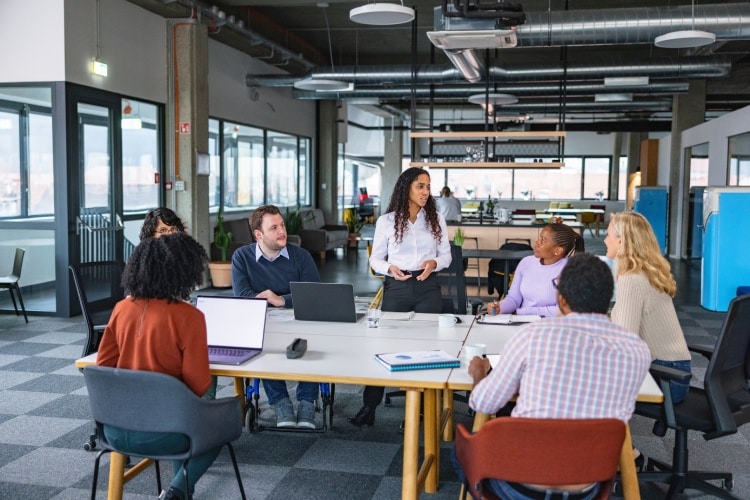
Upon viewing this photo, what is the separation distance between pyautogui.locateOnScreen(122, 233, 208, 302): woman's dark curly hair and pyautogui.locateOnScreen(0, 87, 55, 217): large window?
5.75m

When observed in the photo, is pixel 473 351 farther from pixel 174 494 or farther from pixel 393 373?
pixel 174 494

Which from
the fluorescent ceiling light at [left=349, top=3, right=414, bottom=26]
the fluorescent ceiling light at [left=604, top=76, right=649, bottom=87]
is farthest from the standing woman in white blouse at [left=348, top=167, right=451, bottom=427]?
the fluorescent ceiling light at [left=604, top=76, right=649, bottom=87]

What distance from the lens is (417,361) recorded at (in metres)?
2.94

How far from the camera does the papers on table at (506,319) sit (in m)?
3.93

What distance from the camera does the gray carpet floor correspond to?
349 centimetres

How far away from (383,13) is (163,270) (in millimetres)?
4588

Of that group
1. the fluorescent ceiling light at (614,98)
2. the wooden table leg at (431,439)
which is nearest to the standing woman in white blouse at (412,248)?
the wooden table leg at (431,439)

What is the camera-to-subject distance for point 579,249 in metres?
5.48

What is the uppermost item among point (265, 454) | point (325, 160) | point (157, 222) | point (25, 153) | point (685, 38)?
point (685, 38)

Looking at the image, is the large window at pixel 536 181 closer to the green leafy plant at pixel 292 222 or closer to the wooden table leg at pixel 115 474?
the green leafy plant at pixel 292 222

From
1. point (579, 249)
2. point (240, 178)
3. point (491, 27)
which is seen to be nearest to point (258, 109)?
point (240, 178)

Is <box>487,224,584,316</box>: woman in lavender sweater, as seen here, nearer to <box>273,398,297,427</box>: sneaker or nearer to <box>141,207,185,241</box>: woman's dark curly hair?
<box>273,398,297,427</box>: sneaker

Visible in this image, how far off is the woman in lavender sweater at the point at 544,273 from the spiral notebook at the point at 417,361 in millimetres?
1236

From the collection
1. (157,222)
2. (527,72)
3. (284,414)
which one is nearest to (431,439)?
(284,414)
